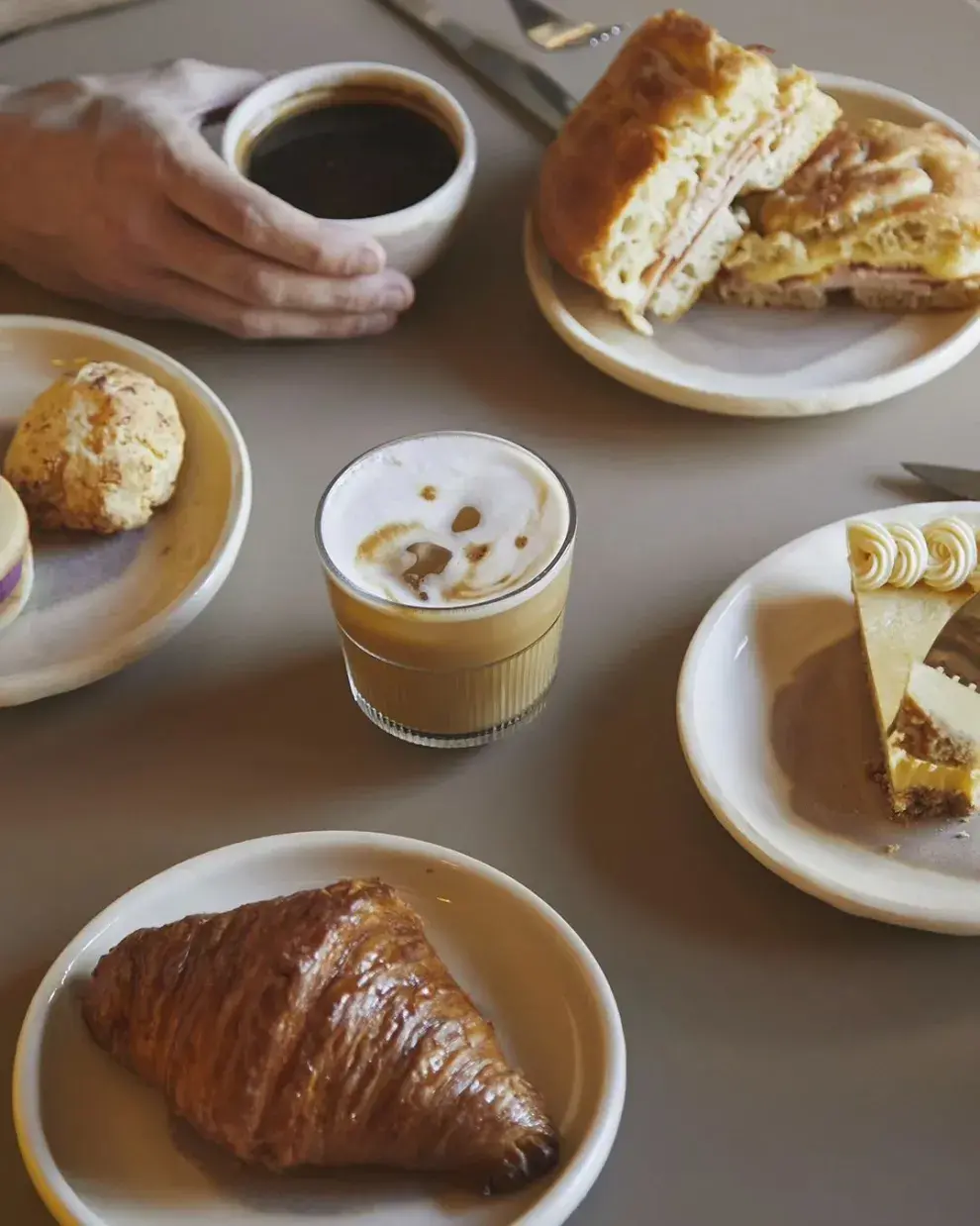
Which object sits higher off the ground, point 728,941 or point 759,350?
point 759,350

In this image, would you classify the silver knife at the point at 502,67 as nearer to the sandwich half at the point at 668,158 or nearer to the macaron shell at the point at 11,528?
the sandwich half at the point at 668,158

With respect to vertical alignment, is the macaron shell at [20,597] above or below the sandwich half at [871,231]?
below

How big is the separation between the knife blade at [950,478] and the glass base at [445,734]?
0.43 meters

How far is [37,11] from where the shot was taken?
162 cm

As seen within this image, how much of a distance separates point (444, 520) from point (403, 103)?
63cm

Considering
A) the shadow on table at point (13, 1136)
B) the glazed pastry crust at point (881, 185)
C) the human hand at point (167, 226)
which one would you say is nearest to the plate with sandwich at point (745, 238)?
the glazed pastry crust at point (881, 185)

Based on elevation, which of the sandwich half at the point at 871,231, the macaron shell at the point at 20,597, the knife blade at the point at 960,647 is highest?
the sandwich half at the point at 871,231

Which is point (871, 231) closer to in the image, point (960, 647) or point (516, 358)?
point (516, 358)

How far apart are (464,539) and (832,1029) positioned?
1.35 ft

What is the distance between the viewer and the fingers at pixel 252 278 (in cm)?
113

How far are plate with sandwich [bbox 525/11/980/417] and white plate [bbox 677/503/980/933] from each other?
237 mm

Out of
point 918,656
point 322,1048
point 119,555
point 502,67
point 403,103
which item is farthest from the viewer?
point 502,67

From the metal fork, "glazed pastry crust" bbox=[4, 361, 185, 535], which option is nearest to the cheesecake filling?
"glazed pastry crust" bbox=[4, 361, 185, 535]

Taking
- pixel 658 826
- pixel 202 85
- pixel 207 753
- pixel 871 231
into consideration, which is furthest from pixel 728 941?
pixel 202 85
